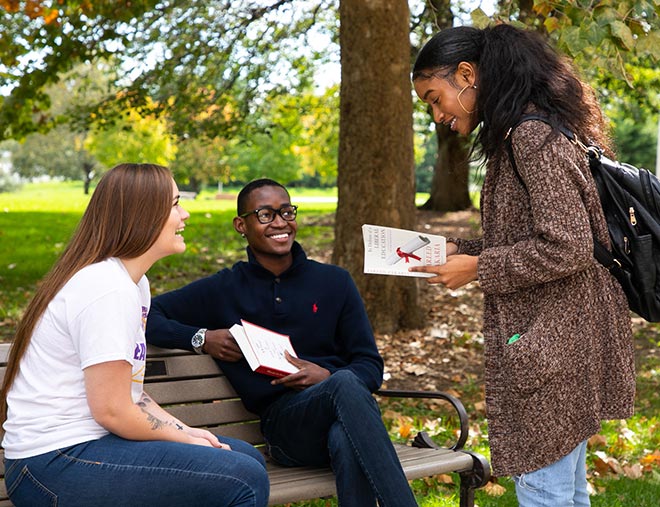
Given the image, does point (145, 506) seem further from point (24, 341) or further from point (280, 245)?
point (280, 245)

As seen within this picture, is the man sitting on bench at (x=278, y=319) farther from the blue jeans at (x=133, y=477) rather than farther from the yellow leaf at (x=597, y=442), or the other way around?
the yellow leaf at (x=597, y=442)

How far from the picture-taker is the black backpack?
270 cm

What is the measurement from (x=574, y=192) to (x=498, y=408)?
2.31 ft

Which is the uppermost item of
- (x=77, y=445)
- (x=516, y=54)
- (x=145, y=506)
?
(x=516, y=54)

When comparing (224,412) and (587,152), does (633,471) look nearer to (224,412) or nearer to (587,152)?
(224,412)

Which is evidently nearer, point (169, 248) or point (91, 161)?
point (169, 248)

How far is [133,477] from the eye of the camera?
8.95 feet

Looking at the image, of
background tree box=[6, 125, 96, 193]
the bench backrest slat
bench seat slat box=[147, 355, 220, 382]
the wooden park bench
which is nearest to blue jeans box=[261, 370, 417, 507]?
the wooden park bench

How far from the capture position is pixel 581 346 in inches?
108

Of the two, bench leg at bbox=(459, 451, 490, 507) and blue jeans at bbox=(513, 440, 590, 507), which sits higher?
blue jeans at bbox=(513, 440, 590, 507)

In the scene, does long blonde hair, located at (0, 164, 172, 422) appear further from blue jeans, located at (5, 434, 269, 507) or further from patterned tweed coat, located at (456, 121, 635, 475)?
patterned tweed coat, located at (456, 121, 635, 475)

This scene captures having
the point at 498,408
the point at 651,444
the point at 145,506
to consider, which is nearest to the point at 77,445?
the point at 145,506

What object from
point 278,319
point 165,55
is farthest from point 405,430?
point 165,55

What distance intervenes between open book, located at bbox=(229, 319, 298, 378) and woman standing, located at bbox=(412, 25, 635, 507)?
100cm
